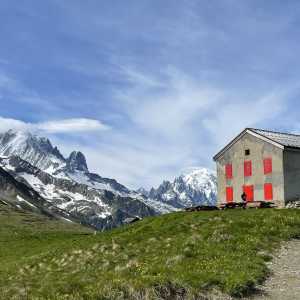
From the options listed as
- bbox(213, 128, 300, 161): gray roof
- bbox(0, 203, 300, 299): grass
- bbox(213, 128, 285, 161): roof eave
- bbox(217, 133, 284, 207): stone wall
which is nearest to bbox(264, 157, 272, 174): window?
bbox(217, 133, 284, 207): stone wall

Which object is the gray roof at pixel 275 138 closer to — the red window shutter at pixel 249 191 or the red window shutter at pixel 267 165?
the red window shutter at pixel 267 165

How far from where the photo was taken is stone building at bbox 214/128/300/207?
180ft

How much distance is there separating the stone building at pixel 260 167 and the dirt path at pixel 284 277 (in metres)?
25.3

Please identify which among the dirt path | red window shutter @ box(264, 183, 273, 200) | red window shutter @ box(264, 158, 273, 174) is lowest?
the dirt path

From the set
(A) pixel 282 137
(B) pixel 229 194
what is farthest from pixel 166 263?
(B) pixel 229 194

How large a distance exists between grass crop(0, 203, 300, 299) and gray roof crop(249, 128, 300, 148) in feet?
45.9

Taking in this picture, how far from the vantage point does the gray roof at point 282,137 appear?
185 ft

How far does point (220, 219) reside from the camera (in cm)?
4062

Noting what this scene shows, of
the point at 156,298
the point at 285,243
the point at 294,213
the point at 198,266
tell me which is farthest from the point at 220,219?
the point at 156,298

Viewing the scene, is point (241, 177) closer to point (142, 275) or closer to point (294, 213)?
point (294, 213)

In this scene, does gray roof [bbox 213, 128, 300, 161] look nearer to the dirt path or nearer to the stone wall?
the stone wall

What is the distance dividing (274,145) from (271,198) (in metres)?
5.96

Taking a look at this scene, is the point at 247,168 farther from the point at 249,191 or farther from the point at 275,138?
the point at 275,138

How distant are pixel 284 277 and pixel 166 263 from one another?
19.7 ft
